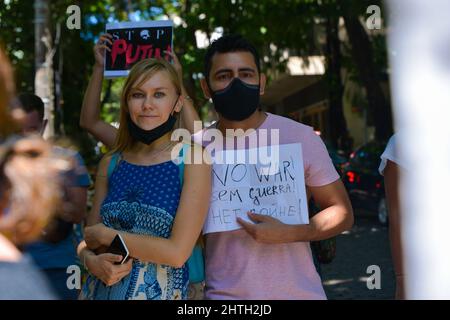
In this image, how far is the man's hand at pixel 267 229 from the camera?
Answer: 9.40 ft

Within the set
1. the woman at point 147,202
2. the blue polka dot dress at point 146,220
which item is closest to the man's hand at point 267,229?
the woman at point 147,202

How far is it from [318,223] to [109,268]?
0.83 m

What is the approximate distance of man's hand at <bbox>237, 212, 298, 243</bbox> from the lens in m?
2.87

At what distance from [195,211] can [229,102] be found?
55 centimetres

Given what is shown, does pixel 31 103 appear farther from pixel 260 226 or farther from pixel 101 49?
pixel 260 226

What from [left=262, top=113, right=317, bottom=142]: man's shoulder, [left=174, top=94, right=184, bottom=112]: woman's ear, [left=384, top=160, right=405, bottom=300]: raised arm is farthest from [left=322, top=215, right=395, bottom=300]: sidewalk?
[left=174, top=94, right=184, bottom=112]: woman's ear

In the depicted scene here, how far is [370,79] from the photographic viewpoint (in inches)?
683

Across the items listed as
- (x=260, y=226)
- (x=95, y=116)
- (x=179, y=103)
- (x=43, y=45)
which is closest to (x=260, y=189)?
(x=260, y=226)

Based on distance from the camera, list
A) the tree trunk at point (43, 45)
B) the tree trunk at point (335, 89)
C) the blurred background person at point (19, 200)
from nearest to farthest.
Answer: the blurred background person at point (19, 200) → the tree trunk at point (43, 45) → the tree trunk at point (335, 89)

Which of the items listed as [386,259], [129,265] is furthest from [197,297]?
[386,259]

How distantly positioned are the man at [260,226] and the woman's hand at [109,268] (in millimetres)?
410

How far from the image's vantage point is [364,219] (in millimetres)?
16547

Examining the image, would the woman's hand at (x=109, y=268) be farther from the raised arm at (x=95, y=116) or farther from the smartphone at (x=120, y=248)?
the raised arm at (x=95, y=116)
